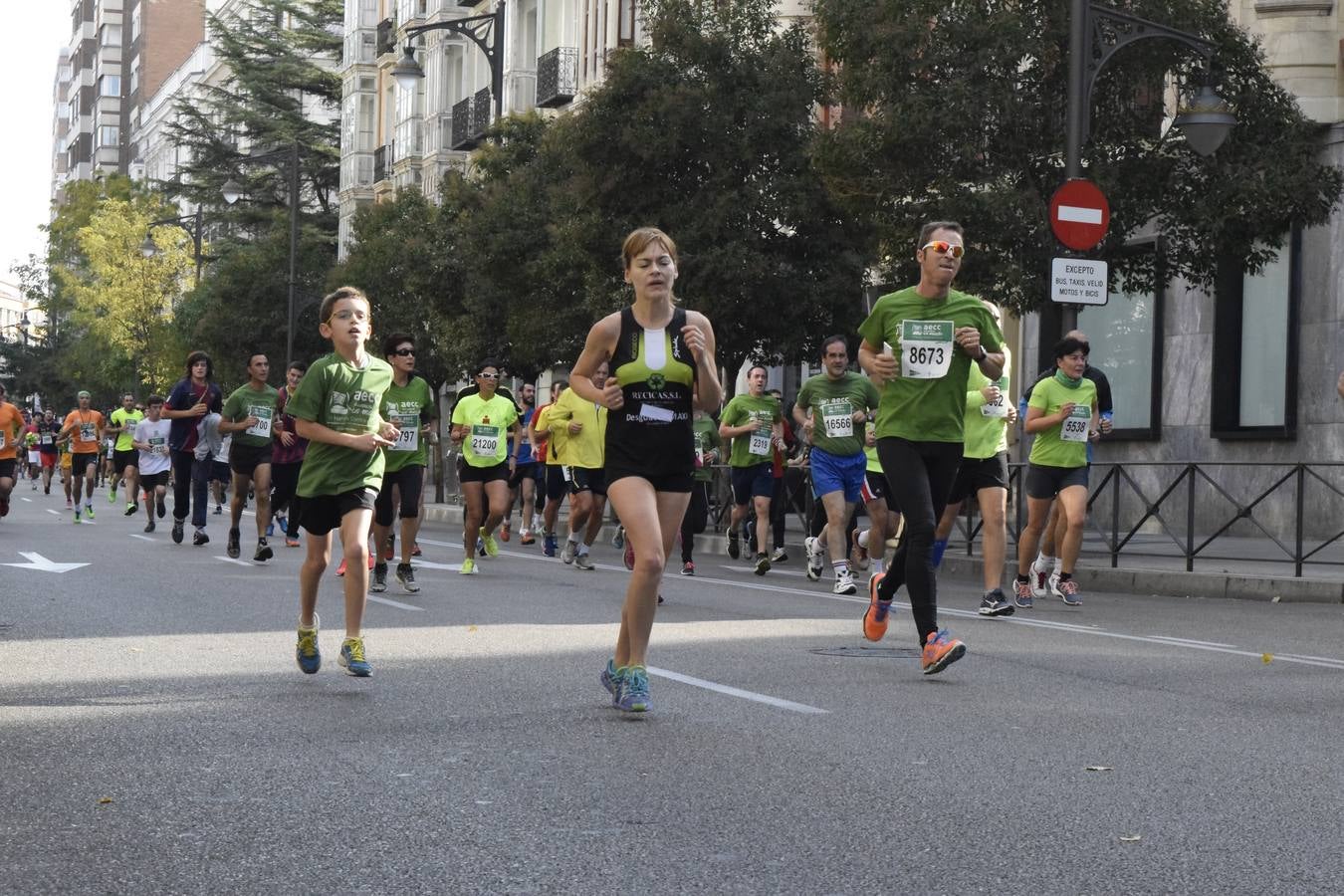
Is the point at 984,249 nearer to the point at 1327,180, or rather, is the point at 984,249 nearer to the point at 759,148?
the point at 1327,180

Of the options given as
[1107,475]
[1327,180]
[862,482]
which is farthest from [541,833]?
[1327,180]

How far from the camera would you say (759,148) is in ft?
84.8

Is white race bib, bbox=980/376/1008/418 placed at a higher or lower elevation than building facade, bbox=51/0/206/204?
lower

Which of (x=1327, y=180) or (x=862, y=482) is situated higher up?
(x=1327, y=180)

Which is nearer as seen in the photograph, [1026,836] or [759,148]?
[1026,836]

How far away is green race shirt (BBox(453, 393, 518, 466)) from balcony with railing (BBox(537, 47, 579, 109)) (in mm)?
29382

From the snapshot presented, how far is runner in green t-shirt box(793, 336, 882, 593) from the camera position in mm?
15781

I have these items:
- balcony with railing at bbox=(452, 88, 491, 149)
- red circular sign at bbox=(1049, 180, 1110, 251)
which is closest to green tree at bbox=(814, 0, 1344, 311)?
red circular sign at bbox=(1049, 180, 1110, 251)

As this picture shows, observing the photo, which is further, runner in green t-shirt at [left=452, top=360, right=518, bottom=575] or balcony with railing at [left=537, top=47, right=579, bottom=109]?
balcony with railing at [left=537, top=47, right=579, bottom=109]

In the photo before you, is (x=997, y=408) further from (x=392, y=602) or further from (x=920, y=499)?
(x=392, y=602)

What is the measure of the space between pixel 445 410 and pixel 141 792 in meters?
50.5

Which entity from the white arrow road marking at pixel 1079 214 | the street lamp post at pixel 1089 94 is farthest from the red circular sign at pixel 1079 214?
the street lamp post at pixel 1089 94

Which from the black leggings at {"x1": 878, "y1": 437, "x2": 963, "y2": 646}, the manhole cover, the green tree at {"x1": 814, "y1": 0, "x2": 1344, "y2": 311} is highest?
the green tree at {"x1": 814, "y1": 0, "x2": 1344, "y2": 311}

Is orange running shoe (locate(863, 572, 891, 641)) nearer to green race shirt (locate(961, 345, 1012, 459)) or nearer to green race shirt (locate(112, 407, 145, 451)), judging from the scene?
green race shirt (locate(961, 345, 1012, 459))
